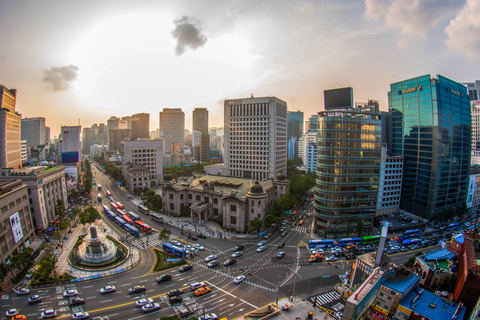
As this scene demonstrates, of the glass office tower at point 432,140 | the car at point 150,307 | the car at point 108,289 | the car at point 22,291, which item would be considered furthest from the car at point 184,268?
the glass office tower at point 432,140

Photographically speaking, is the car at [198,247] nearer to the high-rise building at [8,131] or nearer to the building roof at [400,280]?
the building roof at [400,280]

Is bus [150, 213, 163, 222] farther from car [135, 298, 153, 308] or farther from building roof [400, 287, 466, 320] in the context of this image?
building roof [400, 287, 466, 320]

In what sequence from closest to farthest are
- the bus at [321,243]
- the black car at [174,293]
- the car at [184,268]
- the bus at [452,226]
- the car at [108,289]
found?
the black car at [174,293]
the car at [108,289]
the car at [184,268]
the bus at [321,243]
the bus at [452,226]

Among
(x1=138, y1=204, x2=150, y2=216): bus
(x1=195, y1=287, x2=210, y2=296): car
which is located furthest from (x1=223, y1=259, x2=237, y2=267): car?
(x1=138, y1=204, x2=150, y2=216): bus

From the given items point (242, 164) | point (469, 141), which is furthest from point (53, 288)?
point (469, 141)

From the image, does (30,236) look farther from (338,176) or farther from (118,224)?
(338,176)

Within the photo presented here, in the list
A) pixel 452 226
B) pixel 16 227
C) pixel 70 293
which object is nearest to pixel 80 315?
pixel 70 293
